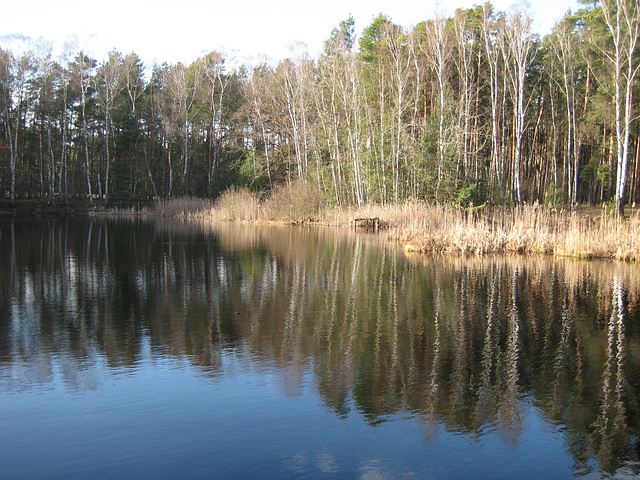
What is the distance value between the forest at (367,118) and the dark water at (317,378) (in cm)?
1281

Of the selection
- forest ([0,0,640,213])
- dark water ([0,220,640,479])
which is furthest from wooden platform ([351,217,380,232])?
dark water ([0,220,640,479])

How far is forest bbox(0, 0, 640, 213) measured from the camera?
28.3 metres

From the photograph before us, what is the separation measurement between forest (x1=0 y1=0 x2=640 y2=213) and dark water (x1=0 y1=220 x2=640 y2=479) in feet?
42.0

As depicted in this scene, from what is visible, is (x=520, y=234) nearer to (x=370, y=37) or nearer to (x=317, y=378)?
(x=317, y=378)

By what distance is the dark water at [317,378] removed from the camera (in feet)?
14.4

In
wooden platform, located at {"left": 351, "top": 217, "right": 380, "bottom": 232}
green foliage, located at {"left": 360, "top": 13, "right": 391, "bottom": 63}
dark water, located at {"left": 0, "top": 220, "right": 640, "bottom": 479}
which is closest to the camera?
dark water, located at {"left": 0, "top": 220, "right": 640, "bottom": 479}

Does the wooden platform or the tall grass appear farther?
the wooden platform

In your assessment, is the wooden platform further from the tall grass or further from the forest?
the tall grass

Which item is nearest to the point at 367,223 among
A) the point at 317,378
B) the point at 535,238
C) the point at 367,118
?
the point at 367,118

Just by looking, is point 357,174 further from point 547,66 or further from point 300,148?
point 547,66

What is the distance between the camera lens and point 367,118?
106ft

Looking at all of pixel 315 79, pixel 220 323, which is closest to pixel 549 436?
pixel 220 323

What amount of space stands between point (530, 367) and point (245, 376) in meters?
3.21

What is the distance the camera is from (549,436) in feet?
15.8
